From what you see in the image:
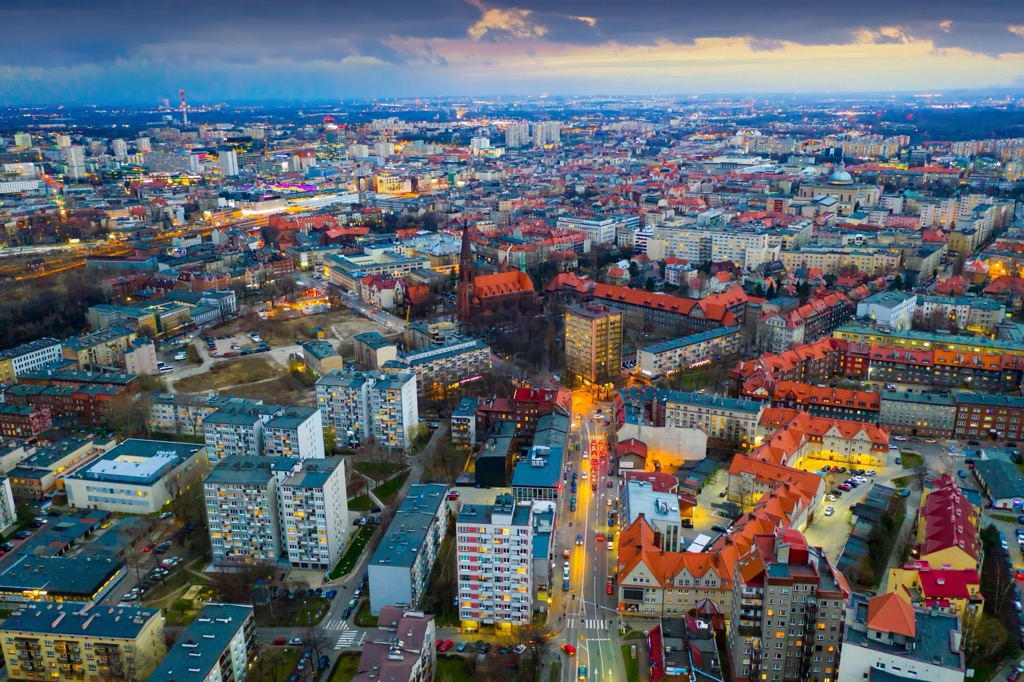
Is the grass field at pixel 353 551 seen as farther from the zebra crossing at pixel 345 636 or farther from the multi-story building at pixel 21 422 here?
the multi-story building at pixel 21 422

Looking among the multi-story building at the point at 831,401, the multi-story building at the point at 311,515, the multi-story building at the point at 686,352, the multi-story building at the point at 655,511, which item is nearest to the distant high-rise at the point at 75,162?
the multi-story building at the point at 686,352

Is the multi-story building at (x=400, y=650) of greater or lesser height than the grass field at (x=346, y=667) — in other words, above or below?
above

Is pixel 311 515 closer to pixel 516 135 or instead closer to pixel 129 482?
pixel 129 482

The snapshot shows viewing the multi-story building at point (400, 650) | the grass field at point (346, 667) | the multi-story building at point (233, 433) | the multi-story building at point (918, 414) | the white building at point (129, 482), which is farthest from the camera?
the multi-story building at point (918, 414)

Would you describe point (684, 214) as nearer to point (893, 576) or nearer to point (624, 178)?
point (624, 178)

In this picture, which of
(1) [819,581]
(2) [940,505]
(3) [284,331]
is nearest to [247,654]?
(1) [819,581]

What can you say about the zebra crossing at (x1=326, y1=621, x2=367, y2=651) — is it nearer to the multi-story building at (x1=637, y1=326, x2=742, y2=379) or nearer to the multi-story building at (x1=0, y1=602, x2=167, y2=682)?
the multi-story building at (x1=0, y1=602, x2=167, y2=682)

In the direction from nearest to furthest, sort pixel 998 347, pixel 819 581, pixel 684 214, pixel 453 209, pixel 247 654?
pixel 819 581, pixel 247 654, pixel 998 347, pixel 684 214, pixel 453 209
